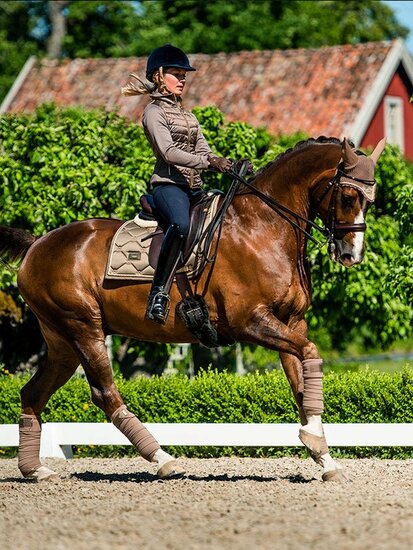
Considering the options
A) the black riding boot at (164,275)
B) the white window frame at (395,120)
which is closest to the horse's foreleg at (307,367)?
the black riding boot at (164,275)

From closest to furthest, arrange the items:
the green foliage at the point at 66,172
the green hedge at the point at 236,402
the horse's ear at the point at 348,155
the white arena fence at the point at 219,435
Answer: the horse's ear at the point at 348,155
the white arena fence at the point at 219,435
the green hedge at the point at 236,402
the green foliage at the point at 66,172

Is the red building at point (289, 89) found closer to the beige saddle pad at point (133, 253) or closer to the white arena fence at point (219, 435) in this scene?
the white arena fence at point (219, 435)

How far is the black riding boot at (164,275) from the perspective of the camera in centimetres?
945

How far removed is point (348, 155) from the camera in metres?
8.97

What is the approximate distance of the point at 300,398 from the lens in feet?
31.0

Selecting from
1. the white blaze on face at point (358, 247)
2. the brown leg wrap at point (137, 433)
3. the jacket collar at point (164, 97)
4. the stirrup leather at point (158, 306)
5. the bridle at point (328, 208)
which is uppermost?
the jacket collar at point (164, 97)

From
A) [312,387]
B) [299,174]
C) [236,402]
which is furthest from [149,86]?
[236,402]

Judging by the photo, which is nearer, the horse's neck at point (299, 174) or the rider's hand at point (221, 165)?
the horse's neck at point (299, 174)

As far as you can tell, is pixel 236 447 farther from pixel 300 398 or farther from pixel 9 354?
pixel 9 354

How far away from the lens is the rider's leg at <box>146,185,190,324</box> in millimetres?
9445

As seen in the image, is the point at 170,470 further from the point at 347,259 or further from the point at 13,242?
the point at 13,242

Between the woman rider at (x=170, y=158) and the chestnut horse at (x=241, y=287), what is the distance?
0.27m

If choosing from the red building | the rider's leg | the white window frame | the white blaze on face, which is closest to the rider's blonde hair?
the rider's leg

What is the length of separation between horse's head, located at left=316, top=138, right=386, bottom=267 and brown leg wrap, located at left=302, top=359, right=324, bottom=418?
2.74 ft
